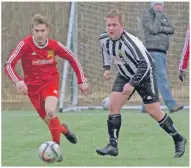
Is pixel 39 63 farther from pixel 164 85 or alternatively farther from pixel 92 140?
pixel 164 85

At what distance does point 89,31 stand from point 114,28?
7209 millimetres

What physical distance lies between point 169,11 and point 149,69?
7590mm

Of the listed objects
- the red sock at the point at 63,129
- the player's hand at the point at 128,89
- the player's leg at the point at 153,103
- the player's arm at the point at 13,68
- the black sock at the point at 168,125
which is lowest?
the red sock at the point at 63,129

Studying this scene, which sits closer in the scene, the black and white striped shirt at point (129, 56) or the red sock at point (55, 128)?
the black and white striped shirt at point (129, 56)

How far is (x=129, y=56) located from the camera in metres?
8.38

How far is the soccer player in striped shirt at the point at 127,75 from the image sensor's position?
27.2 ft

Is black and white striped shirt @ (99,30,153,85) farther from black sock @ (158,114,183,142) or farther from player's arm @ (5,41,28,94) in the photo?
player's arm @ (5,41,28,94)

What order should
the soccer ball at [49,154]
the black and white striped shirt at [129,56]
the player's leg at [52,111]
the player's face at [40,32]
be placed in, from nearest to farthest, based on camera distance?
the soccer ball at [49,154] < the black and white striped shirt at [129,56] < the player's leg at [52,111] < the player's face at [40,32]

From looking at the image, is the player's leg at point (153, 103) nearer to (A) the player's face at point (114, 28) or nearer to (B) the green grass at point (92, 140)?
(B) the green grass at point (92, 140)

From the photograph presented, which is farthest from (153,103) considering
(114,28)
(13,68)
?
(13,68)

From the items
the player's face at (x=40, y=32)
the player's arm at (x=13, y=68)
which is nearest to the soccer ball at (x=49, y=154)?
the player's arm at (x=13, y=68)

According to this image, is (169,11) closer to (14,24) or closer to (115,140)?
(14,24)

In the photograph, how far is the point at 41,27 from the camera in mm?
8922

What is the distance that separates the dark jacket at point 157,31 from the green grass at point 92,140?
3.87ft
